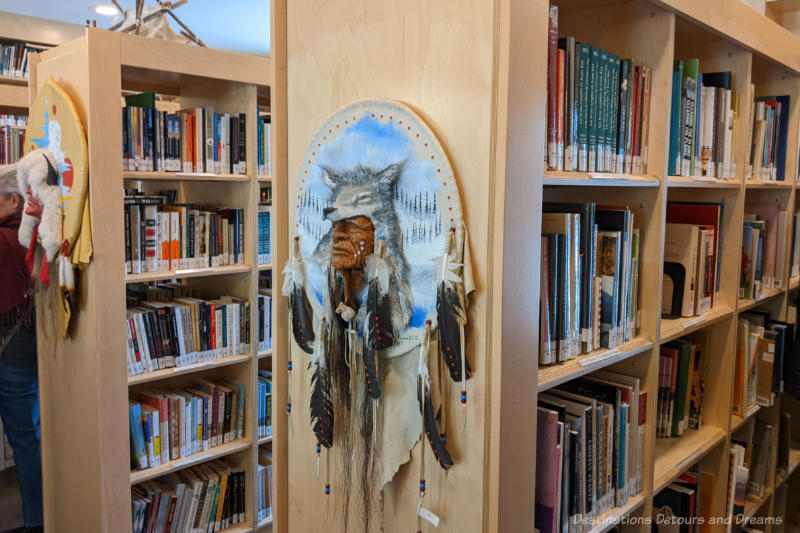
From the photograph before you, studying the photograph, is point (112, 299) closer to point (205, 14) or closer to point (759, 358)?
point (759, 358)

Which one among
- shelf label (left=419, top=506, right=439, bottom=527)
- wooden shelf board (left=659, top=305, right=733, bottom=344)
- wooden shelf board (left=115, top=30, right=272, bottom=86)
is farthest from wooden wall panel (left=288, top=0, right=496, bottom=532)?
wooden shelf board (left=115, top=30, right=272, bottom=86)

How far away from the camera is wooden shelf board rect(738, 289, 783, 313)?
7.59ft

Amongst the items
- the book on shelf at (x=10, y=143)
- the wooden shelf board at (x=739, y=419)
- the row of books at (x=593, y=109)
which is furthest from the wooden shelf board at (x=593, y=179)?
the book on shelf at (x=10, y=143)

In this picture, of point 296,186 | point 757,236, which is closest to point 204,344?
point 296,186

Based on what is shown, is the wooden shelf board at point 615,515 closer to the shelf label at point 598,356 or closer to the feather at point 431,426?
the shelf label at point 598,356

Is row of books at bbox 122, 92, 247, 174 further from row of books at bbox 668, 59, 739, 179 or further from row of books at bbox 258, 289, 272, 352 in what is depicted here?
row of books at bbox 668, 59, 739, 179

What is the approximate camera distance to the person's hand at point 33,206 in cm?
228

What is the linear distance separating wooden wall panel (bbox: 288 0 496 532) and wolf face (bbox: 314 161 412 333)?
0.15 metres

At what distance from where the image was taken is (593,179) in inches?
52.7

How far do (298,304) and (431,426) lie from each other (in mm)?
449

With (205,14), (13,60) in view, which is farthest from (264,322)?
(13,60)

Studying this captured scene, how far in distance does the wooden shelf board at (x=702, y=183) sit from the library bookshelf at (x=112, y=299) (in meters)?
1.64

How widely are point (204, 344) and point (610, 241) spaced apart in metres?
1.84

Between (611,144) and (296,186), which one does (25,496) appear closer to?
(296,186)
